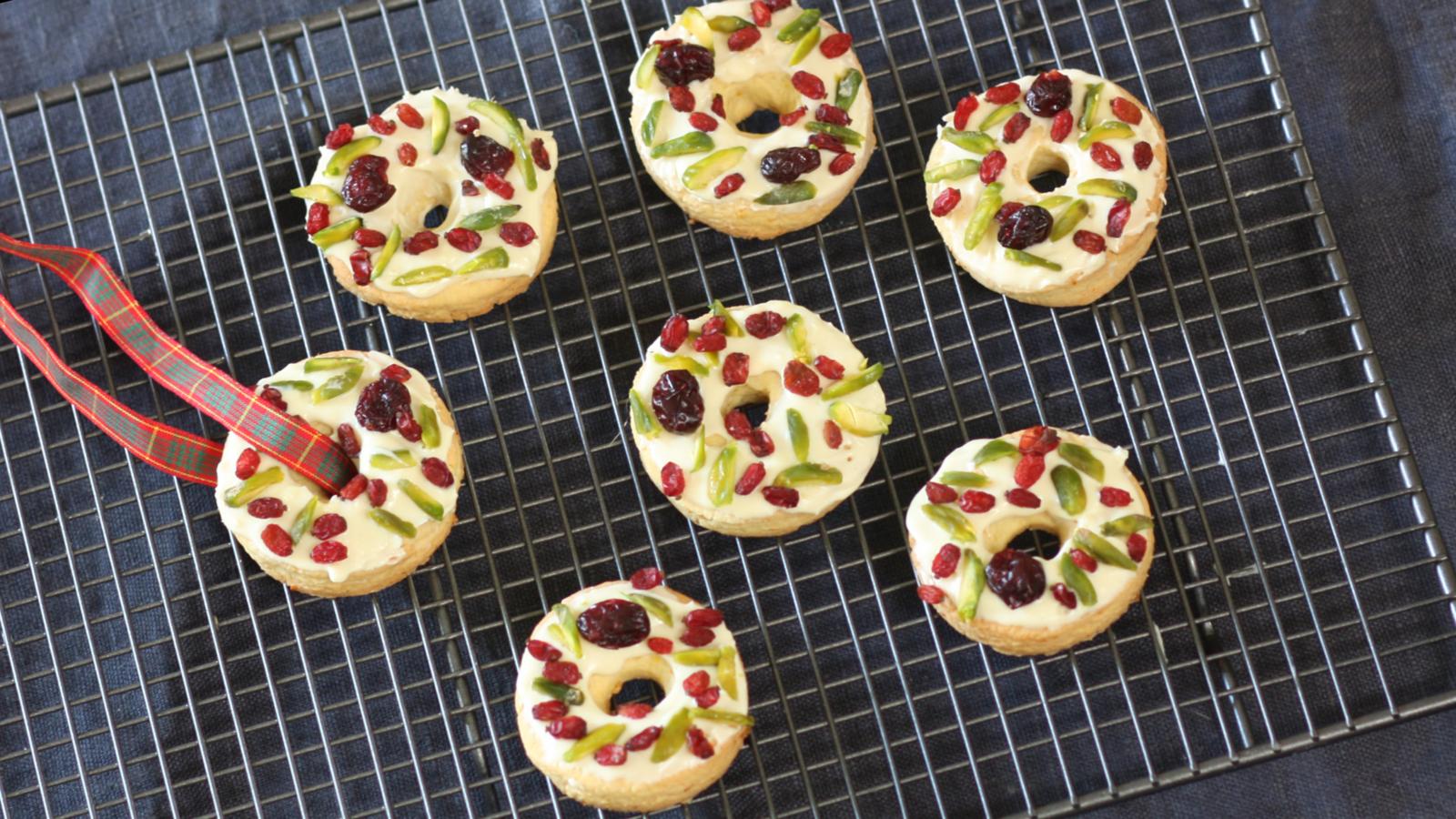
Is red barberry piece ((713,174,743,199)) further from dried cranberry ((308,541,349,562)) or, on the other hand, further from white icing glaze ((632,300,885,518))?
dried cranberry ((308,541,349,562))

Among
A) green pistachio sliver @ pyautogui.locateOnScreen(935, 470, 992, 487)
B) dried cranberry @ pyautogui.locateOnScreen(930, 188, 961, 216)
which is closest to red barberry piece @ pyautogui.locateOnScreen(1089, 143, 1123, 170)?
dried cranberry @ pyautogui.locateOnScreen(930, 188, 961, 216)

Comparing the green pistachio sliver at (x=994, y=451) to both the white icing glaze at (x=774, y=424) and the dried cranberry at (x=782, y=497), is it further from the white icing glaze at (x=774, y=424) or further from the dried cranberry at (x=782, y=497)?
the dried cranberry at (x=782, y=497)

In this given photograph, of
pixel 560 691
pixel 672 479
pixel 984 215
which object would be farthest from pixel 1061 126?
pixel 560 691

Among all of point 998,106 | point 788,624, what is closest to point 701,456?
point 788,624

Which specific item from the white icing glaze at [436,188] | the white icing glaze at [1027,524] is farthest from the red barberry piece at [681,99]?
the white icing glaze at [1027,524]

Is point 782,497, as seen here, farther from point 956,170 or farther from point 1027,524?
point 956,170
